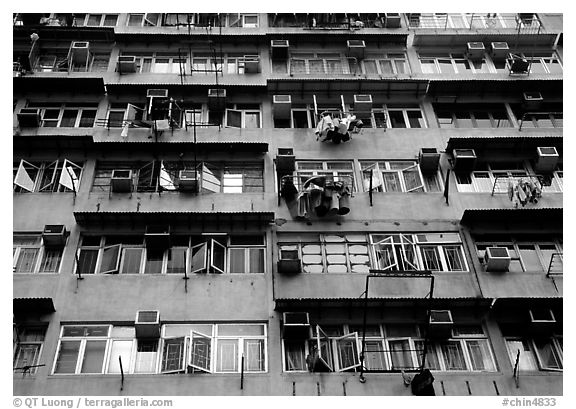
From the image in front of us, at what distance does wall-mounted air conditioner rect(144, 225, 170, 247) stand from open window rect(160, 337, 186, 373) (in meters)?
3.35

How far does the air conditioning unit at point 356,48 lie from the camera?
29.5 m

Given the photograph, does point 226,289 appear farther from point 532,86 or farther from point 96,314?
point 532,86

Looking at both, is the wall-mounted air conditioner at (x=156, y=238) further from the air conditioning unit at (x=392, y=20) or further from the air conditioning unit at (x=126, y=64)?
the air conditioning unit at (x=392, y=20)

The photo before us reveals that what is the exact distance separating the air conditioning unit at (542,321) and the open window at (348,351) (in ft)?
16.8

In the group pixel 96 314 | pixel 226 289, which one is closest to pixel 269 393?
pixel 226 289

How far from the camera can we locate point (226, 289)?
2173cm

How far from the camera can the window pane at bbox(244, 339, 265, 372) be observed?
66.4ft

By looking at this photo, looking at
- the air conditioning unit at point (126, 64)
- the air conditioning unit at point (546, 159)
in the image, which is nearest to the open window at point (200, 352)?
the air conditioning unit at point (126, 64)

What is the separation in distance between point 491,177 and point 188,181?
10.6 metres

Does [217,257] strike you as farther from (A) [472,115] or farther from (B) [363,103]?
(A) [472,115]

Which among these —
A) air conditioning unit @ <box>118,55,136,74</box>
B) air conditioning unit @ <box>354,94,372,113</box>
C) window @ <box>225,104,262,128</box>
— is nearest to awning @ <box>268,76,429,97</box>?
air conditioning unit @ <box>354,94,372,113</box>

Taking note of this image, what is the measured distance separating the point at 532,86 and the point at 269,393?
1621 centimetres

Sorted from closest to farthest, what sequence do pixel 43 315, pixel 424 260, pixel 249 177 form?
pixel 43 315, pixel 424 260, pixel 249 177

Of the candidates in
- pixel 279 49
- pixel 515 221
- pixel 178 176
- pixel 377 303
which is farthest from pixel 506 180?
pixel 178 176
